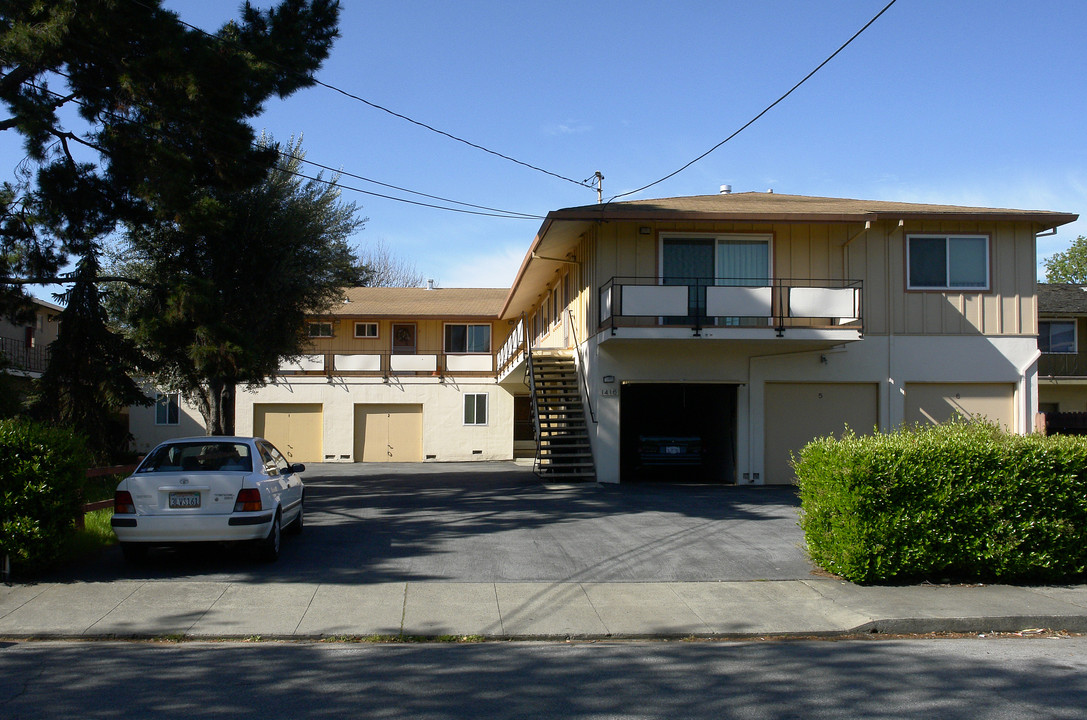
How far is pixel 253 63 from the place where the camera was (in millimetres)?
14023

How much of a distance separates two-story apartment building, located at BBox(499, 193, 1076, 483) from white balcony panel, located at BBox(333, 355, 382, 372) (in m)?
13.8

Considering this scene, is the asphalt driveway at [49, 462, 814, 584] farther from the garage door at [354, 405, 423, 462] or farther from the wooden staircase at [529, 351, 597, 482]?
the garage door at [354, 405, 423, 462]

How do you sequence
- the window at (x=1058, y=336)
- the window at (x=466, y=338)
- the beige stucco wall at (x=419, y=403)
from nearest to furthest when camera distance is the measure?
the beige stucco wall at (x=419, y=403) → the window at (x=1058, y=336) → the window at (x=466, y=338)

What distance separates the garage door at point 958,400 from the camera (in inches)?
749

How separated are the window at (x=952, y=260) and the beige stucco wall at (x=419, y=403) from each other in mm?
16303

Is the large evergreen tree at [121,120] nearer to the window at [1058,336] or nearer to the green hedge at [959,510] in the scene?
the green hedge at [959,510]

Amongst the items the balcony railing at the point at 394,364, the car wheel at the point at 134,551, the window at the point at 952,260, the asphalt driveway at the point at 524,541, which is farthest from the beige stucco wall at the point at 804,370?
the balcony railing at the point at 394,364

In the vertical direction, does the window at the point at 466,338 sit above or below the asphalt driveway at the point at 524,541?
above

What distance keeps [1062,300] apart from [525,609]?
32.5 meters

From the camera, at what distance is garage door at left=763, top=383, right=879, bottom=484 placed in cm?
1889

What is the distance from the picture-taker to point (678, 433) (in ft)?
65.5

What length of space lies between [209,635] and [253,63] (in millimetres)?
9774

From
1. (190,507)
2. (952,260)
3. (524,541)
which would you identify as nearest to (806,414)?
(952,260)

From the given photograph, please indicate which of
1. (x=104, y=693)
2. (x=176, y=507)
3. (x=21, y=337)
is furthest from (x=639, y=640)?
(x=21, y=337)
